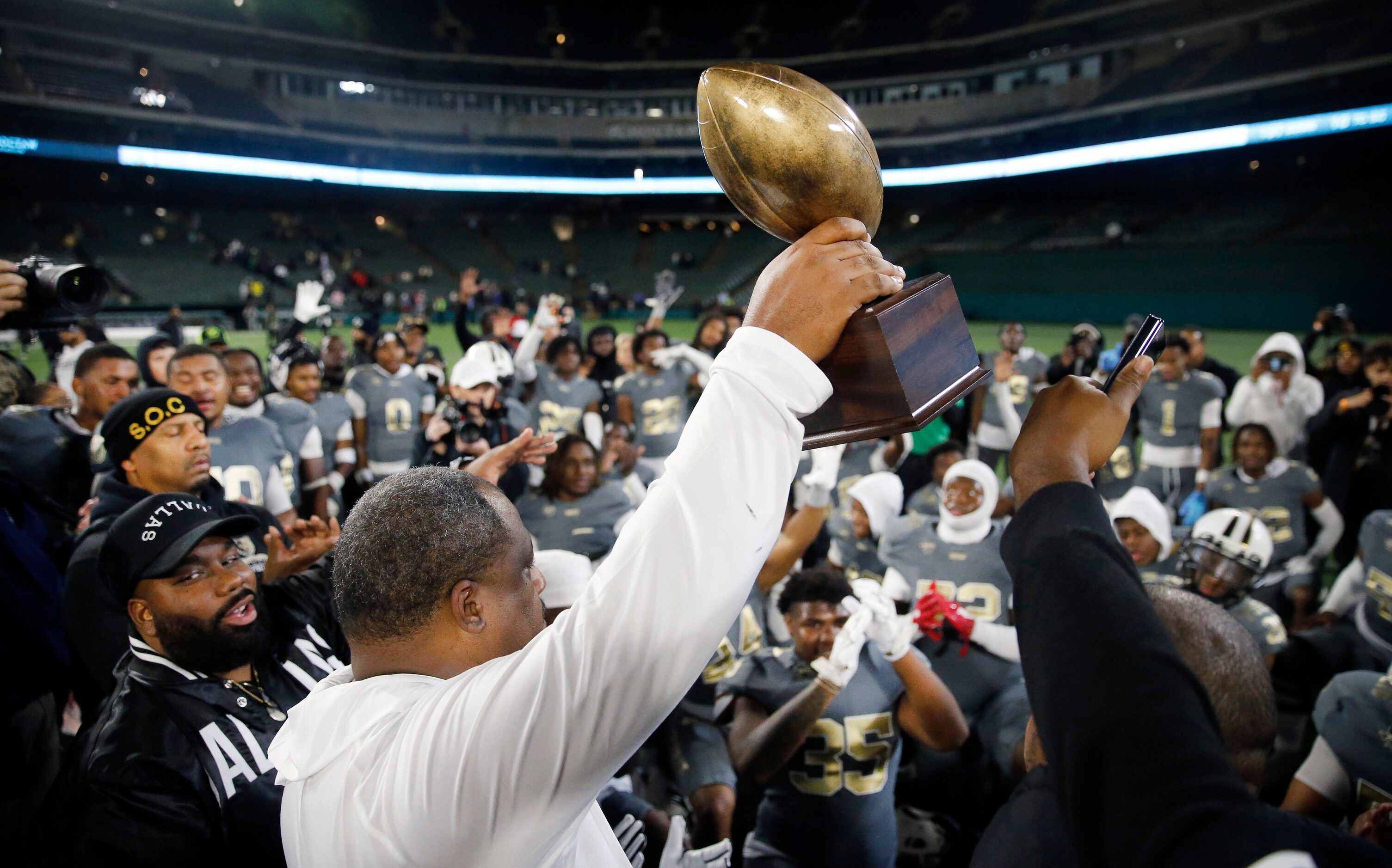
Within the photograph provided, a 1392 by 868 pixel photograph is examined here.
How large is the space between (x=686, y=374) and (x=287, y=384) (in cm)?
339

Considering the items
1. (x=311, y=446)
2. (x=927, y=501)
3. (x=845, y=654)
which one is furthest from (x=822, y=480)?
(x=311, y=446)

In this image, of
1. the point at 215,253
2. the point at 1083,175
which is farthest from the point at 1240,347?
the point at 215,253

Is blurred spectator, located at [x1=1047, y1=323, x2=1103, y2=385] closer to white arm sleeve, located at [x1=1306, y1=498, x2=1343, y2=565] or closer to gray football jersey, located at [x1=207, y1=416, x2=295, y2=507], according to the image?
white arm sleeve, located at [x1=1306, y1=498, x2=1343, y2=565]

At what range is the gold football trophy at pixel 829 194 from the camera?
3.45 ft

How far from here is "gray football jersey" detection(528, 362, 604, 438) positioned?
6652 mm

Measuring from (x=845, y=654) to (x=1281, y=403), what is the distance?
6051mm

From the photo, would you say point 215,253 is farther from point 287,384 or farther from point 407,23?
point 287,384

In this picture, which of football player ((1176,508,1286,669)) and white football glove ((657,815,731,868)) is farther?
football player ((1176,508,1286,669))

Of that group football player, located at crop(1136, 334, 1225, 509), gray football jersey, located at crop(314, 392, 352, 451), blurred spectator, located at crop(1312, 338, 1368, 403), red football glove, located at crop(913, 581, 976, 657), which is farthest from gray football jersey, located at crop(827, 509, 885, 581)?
blurred spectator, located at crop(1312, 338, 1368, 403)

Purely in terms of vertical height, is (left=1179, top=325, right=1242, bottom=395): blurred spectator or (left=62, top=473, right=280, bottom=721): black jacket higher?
(left=1179, top=325, right=1242, bottom=395): blurred spectator

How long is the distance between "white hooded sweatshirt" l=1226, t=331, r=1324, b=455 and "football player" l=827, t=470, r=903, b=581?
12.6ft

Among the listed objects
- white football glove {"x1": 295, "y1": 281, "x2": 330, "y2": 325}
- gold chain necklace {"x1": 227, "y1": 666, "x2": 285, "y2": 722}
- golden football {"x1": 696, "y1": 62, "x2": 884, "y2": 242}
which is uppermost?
white football glove {"x1": 295, "y1": 281, "x2": 330, "y2": 325}

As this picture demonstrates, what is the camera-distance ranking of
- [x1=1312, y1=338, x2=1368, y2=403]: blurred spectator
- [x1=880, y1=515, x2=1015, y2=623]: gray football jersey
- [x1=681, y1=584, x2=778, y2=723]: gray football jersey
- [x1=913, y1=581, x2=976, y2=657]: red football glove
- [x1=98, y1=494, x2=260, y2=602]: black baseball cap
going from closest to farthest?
[x1=98, y1=494, x2=260, y2=602]: black baseball cap → [x1=913, y1=581, x2=976, y2=657]: red football glove → [x1=681, y1=584, x2=778, y2=723]: gray football jersey → [x1=880, y1=515, x2=1015, y2=623]: gray football jersey → [x1=1312, y1=338, x2=1368, y2=403]: blurred spectator

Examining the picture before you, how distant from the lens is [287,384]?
6102 mm
